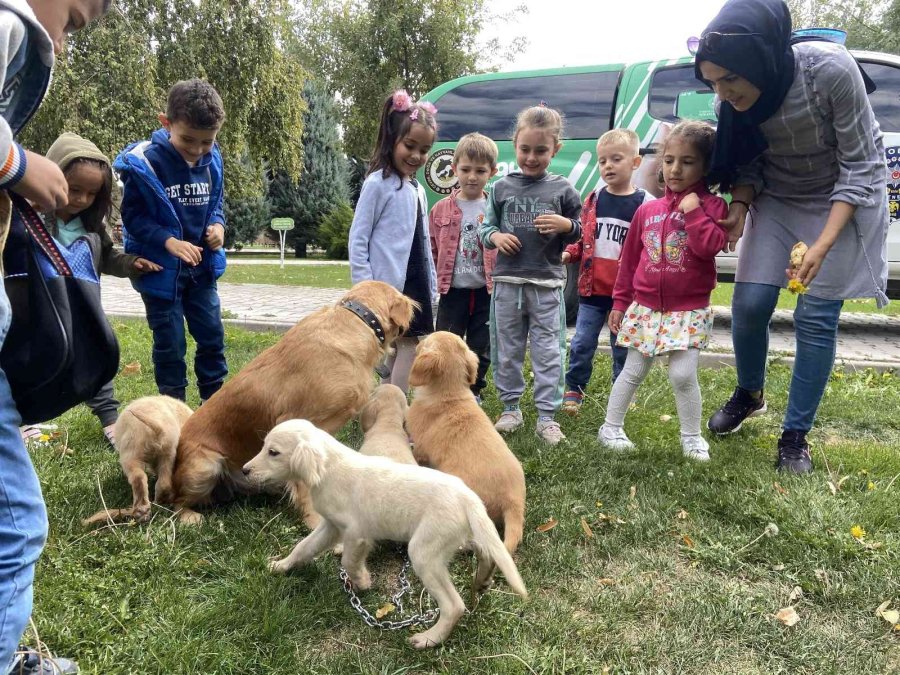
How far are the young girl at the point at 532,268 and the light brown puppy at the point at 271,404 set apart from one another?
1463mm

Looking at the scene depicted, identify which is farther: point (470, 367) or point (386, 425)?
point (470, 367)

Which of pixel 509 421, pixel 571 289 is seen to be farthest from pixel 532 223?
pixel 571 289

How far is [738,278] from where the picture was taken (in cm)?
379

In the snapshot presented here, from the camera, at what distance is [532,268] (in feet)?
13.8

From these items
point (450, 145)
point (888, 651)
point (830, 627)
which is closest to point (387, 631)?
point (830, 627)

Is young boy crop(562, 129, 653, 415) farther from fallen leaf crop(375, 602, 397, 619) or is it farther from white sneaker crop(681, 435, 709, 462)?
→ fallen leaf crop(375, 602, 397, 619)

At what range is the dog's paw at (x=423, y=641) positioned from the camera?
2.03 metres

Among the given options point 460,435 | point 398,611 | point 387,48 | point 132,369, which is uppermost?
point 387,48

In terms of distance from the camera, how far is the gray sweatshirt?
13.8 feet

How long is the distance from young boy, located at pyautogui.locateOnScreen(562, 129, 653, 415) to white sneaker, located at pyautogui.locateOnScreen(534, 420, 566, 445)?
0.70 m

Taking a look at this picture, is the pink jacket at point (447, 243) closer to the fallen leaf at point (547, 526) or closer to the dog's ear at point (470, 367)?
the dog's ear at point (470, 367)

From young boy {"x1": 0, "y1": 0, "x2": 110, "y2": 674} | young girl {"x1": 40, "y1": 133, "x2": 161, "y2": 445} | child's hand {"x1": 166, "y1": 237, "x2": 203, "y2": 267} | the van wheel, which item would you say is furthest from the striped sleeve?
the van wheel

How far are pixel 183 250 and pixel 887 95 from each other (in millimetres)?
8249

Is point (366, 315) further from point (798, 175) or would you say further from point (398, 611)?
point (798, 175)
